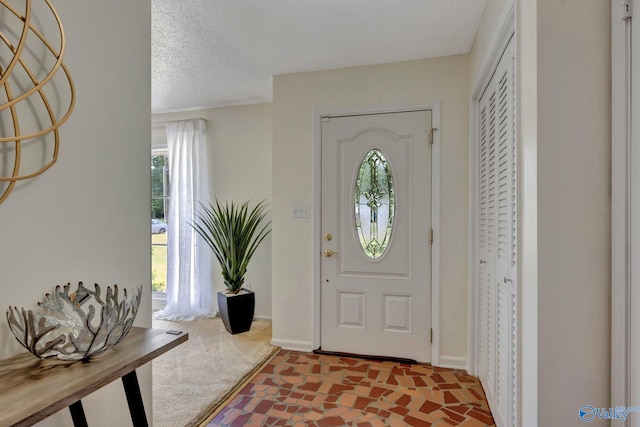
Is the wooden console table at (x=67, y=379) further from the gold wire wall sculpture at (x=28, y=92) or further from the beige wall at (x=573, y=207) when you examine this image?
the beige wall at (x=573, y=207)

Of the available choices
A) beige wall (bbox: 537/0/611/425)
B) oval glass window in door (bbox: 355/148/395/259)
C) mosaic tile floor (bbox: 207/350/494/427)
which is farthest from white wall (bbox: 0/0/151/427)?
→ oval glass window in door (bbox: 355/148/395/259)

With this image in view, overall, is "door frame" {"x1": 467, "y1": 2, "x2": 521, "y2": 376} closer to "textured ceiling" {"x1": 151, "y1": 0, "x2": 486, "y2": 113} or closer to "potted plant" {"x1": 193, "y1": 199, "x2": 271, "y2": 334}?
"textured ceiling" {"x1": 151, "y1": 0, "x2": 486, "y2": 113}

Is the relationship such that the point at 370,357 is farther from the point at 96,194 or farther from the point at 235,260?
the point at 96,194

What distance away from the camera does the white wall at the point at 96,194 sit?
0.94 metres

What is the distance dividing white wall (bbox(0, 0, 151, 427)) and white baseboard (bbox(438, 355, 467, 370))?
205cm

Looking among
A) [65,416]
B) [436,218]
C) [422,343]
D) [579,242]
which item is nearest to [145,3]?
[65,416]

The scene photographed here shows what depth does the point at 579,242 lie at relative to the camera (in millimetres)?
946

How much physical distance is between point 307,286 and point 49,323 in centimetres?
207

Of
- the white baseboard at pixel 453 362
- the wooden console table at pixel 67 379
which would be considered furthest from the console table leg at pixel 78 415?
the white baseboard at pixel 453 362

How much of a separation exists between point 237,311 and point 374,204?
1718 millimetres

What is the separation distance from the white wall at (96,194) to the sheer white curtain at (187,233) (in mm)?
2466

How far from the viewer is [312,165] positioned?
2814mm

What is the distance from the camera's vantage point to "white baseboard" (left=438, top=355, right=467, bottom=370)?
8.20 feet

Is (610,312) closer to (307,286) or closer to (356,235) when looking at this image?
(356,235)
